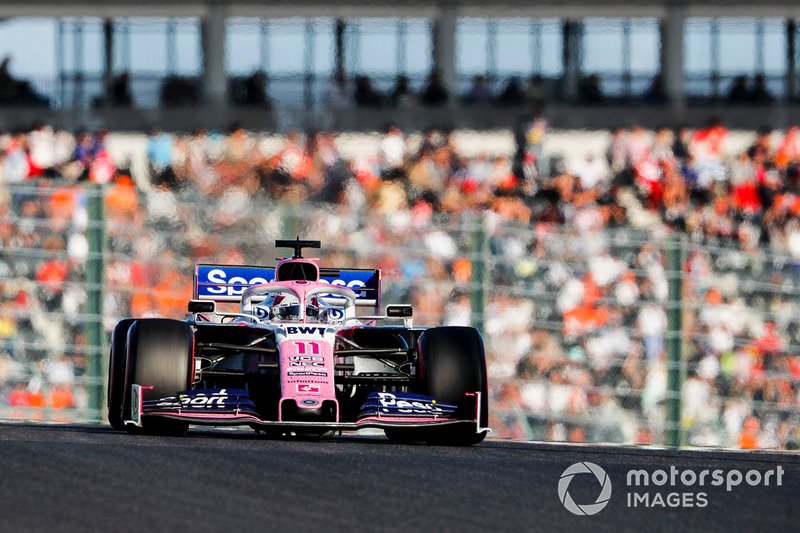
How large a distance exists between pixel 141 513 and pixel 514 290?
20.3 ft

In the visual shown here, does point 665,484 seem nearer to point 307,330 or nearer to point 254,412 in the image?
point 254,412

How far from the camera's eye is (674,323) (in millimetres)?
11594

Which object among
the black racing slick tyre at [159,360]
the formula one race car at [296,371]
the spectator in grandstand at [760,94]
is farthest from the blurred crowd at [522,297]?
the spectator in grandstand at [760,94]

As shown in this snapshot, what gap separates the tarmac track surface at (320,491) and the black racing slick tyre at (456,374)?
108cm

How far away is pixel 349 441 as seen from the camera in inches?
393

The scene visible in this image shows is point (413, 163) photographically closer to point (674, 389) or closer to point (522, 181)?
point (522, 181)

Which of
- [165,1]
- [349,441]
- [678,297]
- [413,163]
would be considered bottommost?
[349,441]

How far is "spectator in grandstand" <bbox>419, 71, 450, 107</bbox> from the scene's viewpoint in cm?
2372

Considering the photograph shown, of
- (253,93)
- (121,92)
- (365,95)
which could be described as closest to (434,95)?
(365,95)

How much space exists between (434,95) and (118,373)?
14412mm

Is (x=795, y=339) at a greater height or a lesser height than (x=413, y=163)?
lesser

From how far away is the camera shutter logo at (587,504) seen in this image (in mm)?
6652

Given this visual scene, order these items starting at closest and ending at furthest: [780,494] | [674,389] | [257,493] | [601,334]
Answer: [257,493] < [780,494] < [674,389] < [601,334]

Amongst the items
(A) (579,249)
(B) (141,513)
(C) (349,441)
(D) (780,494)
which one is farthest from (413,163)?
(B) (141,513)
